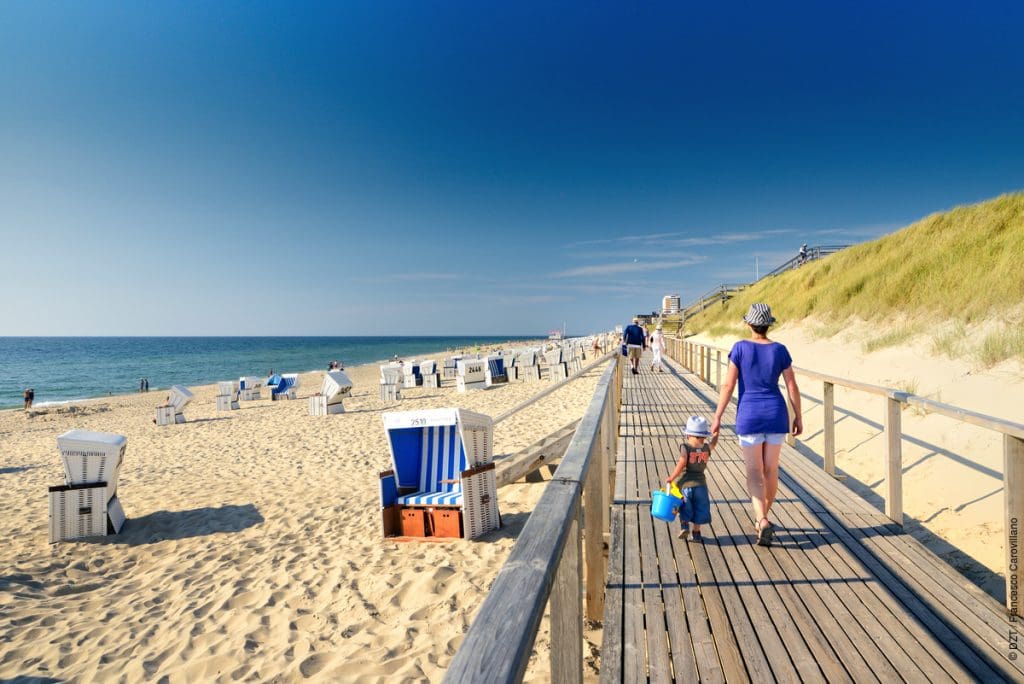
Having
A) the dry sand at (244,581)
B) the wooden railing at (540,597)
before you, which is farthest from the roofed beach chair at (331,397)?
the wooden railing at (540,597)

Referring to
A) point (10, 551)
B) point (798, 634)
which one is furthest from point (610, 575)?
point (10, 551)

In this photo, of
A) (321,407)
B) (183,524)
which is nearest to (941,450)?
(183,524)

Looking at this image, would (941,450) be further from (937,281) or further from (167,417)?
(167,417)

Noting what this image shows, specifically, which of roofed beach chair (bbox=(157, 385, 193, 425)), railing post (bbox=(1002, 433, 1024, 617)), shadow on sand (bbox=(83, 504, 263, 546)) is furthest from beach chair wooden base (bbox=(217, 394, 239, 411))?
railing post (bbox=(1002, 433, 1024, 617))

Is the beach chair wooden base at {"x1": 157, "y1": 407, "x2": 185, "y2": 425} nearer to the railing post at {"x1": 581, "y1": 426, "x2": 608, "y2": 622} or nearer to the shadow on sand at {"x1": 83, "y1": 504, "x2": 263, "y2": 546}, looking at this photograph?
the shadow on sand at {"x1": 83, "y1": 504, "x2": 263, "y2": 546}

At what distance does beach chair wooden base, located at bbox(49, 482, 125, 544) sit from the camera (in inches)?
237

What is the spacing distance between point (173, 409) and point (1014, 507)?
62.7ft

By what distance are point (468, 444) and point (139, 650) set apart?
3.22m

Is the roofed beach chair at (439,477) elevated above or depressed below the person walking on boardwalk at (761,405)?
below

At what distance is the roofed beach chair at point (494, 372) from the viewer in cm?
2183

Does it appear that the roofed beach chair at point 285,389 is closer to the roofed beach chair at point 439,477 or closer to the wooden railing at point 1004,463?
the roofed beach chair at point 439,477

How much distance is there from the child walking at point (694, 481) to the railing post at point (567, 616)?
199 centimetres

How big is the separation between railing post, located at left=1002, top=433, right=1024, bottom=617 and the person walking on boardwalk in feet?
3.25

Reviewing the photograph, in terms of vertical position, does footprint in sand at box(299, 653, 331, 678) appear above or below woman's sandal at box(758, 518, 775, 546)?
below
